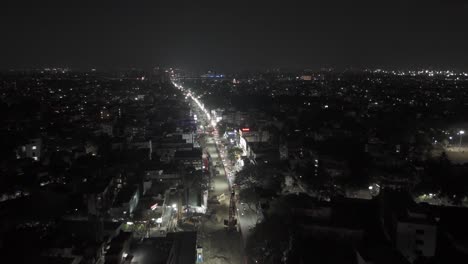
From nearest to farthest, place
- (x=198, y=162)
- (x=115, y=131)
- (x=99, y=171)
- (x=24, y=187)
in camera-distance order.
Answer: (x=24, y=187), (x=99, y=171), (x=198, y=162), (x=115, y=131)

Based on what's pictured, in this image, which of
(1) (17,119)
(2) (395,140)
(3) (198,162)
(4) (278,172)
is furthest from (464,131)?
(1) (17,119)

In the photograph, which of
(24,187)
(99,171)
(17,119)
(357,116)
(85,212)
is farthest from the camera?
(357,116)

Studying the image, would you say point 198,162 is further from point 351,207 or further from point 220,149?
point 351,207

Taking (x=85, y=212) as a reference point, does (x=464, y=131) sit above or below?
above

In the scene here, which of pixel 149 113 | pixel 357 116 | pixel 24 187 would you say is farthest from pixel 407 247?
pixel 149 113

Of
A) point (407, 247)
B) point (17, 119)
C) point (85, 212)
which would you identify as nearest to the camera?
point (407, 247)

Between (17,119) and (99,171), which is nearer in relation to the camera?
(99,171)

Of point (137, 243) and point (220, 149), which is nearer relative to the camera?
point (137, 243)

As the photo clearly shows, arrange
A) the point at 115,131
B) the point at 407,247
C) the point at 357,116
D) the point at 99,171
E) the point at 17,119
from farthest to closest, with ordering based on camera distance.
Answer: the point at 357,116 → the point at 17,119 → the point at 115,131 → the point at 99,171 → the point at 407,247

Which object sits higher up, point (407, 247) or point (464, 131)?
point (464, 131)

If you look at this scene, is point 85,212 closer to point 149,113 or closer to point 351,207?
point 351,207
